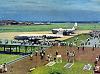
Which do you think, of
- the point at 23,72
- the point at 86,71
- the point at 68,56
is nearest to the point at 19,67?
the point at 23,72

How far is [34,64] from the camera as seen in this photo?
53.9 metres

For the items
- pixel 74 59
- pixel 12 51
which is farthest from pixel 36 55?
pixel 12 51

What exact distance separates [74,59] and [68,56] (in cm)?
129

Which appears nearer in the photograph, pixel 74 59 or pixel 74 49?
pixel 74 59

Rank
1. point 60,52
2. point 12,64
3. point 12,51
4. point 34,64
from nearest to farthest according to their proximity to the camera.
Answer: point 12,64 < point 34,64 < point 60,52 < point 12,51

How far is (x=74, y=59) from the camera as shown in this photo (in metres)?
59.1

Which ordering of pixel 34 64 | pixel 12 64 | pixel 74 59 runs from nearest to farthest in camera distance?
pixel 12 64, pixel 34 64, pixel 74 59

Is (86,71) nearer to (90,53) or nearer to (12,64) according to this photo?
(12,64)

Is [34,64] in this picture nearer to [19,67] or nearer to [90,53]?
[19,67]

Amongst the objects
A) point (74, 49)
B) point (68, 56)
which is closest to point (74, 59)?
point (68, 56)

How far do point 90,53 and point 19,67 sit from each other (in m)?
18.7

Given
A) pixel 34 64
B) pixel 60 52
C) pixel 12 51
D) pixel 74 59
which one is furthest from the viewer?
pixel 12 51

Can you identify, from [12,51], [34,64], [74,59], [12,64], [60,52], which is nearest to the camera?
[12,64]

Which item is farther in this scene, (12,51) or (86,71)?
(12,51)
